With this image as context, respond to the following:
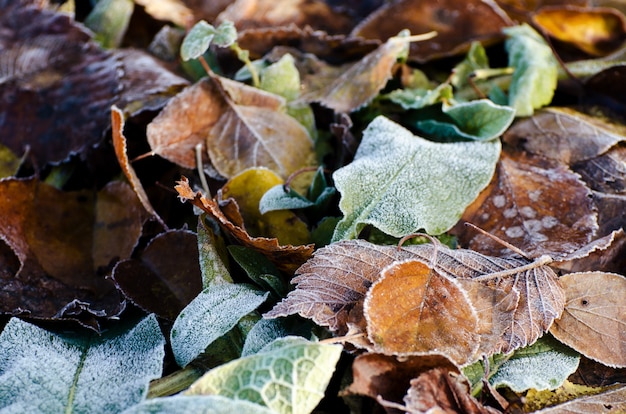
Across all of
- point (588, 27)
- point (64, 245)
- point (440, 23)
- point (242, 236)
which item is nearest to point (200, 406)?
point (242, 236)

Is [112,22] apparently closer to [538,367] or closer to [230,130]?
[230,130]

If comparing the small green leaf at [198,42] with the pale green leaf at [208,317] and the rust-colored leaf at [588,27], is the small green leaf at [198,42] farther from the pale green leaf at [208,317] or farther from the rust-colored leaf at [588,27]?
the rust-colored leaf at [588,27]

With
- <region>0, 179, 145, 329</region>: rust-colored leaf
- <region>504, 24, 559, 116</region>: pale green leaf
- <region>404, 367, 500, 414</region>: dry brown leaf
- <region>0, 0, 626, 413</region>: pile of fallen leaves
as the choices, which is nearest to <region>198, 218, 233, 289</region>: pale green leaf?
<region>0, 0, 626, 413</region>: pile of fallen leaves

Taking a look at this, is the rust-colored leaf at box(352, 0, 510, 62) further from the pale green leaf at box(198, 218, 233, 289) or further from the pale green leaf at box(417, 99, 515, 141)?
the pale green leaf at box(198, 218, 233, 289)

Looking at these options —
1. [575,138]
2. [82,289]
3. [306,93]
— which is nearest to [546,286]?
[575,138]

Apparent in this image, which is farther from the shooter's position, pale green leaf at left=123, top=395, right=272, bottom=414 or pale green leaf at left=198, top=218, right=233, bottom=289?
pale green leaf at left=198, top=218, right=233, bottom=289

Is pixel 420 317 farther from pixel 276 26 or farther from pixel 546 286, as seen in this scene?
pixel 276 26
